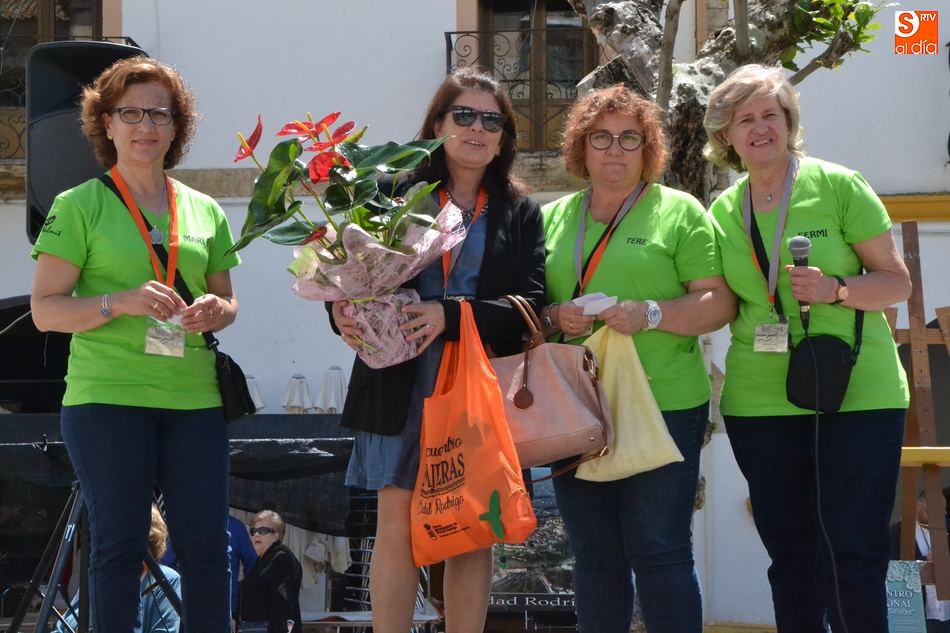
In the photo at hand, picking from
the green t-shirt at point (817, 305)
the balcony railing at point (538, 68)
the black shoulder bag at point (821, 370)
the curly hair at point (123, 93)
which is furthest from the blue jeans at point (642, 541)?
the balcony railing at point (538, 68)

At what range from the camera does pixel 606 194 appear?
9.94 feet

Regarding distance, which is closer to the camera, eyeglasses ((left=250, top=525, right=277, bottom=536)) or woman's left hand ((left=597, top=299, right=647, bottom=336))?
woman's left hand ((left=597, top=299, right=647, bottom=336))

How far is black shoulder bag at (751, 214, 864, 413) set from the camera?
265 centimetres

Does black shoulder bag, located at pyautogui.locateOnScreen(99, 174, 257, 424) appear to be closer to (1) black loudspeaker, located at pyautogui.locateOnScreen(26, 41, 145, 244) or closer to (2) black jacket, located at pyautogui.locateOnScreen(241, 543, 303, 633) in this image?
A: (1) black loudspeaker, located at pyautogui.locateOnScreen(26, 41, 145, 244)

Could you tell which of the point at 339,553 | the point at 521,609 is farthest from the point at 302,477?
the point at 521,609

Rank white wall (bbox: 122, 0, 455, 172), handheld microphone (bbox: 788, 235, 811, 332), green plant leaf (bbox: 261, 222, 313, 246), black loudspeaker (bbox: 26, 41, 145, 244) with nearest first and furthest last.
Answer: green plant leaf (bbox: 261, 222, 313, 246) < handheld microphone (bbox: 788, 235, 811, 332) < black loudspeaker (bbox: 26, 41, 145, 244) < white wall (bbox: 122, 0, 455, 172)

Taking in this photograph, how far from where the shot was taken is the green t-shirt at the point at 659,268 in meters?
2.83

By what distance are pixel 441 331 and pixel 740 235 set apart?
3.04 ft

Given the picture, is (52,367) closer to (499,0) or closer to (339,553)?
(339,553)

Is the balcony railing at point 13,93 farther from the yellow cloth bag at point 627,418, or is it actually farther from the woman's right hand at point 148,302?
the yellow cloth bag at point 627,418

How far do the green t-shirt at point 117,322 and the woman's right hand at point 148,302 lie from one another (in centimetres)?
9

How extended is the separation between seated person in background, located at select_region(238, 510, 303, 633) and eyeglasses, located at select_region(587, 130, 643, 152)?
3579mm

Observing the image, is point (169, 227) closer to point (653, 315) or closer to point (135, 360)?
point (135, 360)

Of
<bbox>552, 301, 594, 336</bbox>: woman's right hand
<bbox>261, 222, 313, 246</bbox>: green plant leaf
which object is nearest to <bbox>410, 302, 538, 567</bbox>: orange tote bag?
<bbox>552, 301, 594, 336</bbox>: woman's right hand
